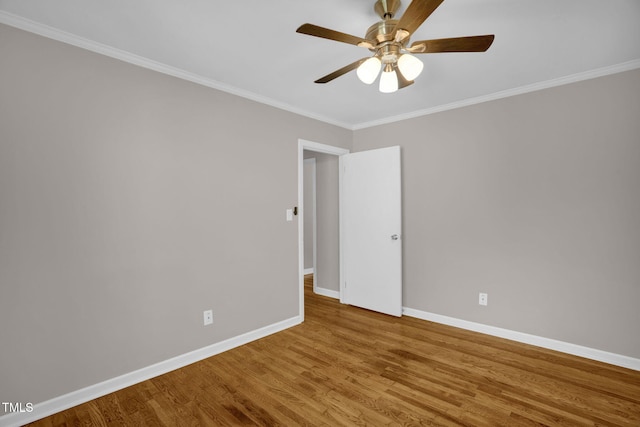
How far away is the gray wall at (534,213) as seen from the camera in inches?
99.8

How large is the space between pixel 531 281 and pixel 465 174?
4.04 ft

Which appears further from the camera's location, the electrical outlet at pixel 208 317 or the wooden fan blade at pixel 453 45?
the electrical outlet at pixel 208 317

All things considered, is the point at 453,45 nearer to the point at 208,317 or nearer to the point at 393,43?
the point at 393,43

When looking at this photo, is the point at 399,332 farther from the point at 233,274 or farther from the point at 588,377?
the point at 233,274

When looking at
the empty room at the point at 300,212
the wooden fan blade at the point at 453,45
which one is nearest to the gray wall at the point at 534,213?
the empty room at the point at 300,212

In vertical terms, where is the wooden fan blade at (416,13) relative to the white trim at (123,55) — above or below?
below

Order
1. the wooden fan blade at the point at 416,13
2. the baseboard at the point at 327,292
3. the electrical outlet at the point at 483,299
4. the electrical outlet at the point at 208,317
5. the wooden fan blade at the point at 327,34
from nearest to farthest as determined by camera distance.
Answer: the wooden fan blade at the point at 416,13 < the wooden fan blade at the point at 327,34 < the electrical outlet at the point at 208,317 < the electrical outlet at the point at 483,299 < the baseboard at the point at 327,292

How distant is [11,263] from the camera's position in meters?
1.86

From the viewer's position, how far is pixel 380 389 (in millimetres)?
2240

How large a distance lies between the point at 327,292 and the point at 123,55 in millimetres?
3631

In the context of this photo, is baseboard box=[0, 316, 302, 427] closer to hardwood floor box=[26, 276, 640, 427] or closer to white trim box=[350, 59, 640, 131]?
hardwood floor box=[26, 276, 640, 427]

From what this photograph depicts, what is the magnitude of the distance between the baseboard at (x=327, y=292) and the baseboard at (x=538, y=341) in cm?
110

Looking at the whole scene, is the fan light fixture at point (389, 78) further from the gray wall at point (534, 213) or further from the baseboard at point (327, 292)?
the baseboard at point (327, 292)

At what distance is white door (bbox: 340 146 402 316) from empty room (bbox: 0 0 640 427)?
47 mm
